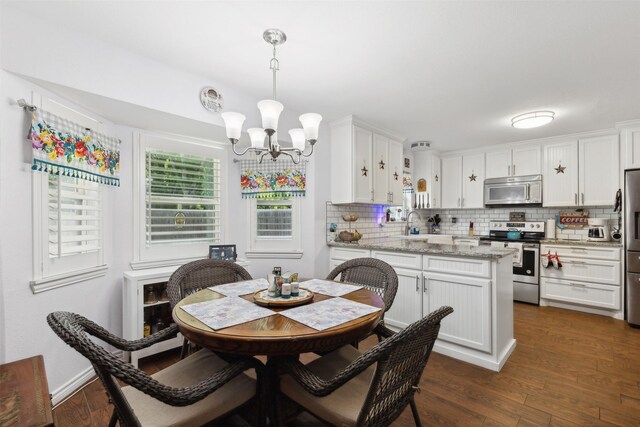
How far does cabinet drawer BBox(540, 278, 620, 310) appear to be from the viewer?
11.9 feet

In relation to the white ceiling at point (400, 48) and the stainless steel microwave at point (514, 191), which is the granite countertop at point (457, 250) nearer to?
the white ceiling at point (400, 48)

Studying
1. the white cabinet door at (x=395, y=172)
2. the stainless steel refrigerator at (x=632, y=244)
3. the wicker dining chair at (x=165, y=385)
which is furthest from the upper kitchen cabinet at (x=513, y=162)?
the wicker dining chair at (x=165, y=385)

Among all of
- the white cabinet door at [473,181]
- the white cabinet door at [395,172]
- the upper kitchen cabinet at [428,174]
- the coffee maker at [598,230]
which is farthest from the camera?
the upper kitchen cabinet at [428,174]

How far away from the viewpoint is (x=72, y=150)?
206cm

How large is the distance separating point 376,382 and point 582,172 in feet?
15.3

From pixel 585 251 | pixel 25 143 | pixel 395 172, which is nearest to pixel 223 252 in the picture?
pixel 25 143

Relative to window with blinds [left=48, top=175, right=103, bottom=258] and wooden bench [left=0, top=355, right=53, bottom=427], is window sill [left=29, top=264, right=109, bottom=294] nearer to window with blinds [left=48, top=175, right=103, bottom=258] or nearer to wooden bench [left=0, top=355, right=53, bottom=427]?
window with blinds [left=48, top=175, right=103, bottom=258]

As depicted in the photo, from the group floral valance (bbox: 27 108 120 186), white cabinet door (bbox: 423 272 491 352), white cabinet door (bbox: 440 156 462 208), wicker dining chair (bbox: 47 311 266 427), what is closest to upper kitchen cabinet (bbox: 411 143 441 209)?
white cabinet door (bbox: 440 156 462 208)

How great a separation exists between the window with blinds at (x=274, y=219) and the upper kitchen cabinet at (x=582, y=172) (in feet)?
12.4

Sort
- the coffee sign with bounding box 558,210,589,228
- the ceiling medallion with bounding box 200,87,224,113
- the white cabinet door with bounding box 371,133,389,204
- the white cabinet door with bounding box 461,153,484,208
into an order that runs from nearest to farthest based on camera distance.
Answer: the ceiling medallion with bounding box 200,87,224,113, the white cabinet door with bounding box 371,133,389,204, the coffee sign with bounding box 558,210,589,228, the white cabinet door with bounding box 461,153,484,208

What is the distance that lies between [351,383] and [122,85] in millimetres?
2421

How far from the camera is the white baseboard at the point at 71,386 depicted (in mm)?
1957

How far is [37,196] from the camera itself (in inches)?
74.0

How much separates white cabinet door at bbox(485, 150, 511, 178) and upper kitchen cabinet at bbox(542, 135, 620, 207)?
0.48 meters
